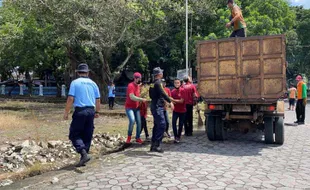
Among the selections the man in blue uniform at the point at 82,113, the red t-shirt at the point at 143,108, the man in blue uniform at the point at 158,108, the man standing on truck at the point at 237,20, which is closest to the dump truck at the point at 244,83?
the man standing on truck at the point at 237,20

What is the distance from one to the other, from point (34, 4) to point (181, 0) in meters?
9.27

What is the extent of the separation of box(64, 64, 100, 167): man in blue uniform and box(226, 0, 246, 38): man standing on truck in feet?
14.0

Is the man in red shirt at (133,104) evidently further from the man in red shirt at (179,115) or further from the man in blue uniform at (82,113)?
the man in blue uniform at (82,113)

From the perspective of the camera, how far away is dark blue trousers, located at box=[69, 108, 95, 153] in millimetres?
5926

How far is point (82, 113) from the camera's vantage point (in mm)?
5926

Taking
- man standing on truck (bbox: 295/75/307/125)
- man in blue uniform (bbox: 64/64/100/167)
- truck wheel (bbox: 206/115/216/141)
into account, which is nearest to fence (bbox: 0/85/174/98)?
man standing on truck (bbox: 295/75/307/125)

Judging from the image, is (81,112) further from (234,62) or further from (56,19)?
(56,19)

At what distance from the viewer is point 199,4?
68.5 ft

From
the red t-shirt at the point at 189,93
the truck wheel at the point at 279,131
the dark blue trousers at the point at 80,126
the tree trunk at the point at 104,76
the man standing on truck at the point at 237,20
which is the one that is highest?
the man standing on truck at the point at 237,20

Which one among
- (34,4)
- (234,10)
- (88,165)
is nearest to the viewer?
(88,165)

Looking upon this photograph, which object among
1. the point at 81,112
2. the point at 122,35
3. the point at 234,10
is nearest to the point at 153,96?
the point at 81,112

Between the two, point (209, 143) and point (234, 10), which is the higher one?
point (234, 10)

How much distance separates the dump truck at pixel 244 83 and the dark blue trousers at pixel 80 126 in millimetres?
3380

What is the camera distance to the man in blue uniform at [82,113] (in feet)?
19.5
